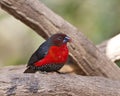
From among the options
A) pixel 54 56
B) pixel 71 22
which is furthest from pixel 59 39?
pixel 71 22

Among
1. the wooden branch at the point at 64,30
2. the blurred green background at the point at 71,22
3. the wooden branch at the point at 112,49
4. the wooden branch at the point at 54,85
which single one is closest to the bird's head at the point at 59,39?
the wooden branch at the point at 64,30

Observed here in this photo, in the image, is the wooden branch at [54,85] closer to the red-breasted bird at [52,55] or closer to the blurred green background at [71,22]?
the red-breasted bird at [52,55]

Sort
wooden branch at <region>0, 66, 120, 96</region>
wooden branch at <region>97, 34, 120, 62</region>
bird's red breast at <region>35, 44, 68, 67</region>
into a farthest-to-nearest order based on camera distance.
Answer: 1. wooden branch at <region>97, 34, 120, 62</region>
2. bird's red breast at <region>35, 44, 68, 67</region>
3. wooden branch at <region>0, 66, 120, 96</region>

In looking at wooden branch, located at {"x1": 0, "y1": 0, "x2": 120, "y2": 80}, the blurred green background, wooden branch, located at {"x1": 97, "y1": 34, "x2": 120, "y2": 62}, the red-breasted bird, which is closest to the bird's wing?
the red-breasted bird

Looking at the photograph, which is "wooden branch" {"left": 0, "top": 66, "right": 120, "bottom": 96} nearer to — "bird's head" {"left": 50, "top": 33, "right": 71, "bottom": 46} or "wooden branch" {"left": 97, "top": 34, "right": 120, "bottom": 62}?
"bird's head" {"left": 50, "top": 33, "right": 71, "bottom": 46}

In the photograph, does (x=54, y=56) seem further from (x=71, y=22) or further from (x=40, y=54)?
(x=71, y=22)

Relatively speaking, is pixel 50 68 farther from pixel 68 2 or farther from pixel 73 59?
pixel 68 2

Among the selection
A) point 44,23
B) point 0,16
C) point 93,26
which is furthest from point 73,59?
Result: point 0,16
